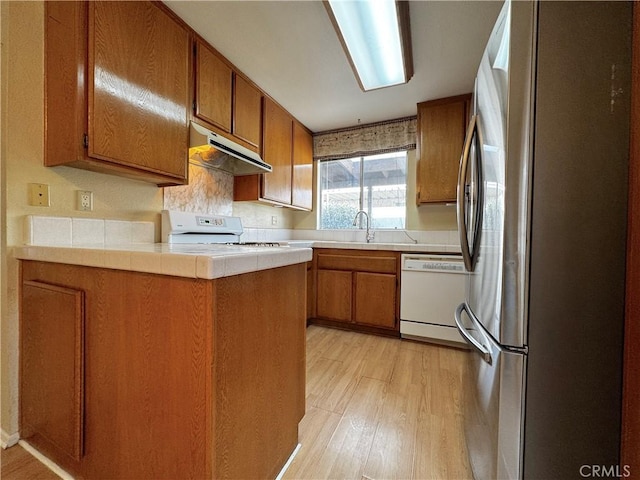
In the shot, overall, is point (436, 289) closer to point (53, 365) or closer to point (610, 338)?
point (610, 338)

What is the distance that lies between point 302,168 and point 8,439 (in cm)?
281

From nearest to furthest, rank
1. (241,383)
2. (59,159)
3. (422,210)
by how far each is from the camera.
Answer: (241,383), (59,159), (422,210)

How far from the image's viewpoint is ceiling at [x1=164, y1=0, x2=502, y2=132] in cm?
147

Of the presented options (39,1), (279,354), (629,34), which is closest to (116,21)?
(39,1)

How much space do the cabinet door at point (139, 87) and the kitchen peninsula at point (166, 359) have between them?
1.93 ft

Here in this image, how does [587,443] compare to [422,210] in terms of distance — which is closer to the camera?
[587,443]

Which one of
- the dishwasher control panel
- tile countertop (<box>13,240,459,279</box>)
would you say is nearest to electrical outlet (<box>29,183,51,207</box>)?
tile countertop (<box>13,240,459,279</box>)

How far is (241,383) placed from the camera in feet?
2.60

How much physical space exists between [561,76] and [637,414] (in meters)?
0.81

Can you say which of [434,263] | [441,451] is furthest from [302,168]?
[441,451]

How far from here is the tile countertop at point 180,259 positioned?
26.3 inches

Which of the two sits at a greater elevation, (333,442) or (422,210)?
(422,210)

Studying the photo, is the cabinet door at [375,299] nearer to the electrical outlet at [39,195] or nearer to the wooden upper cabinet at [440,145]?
the wooden upper cabinet at [440,145]

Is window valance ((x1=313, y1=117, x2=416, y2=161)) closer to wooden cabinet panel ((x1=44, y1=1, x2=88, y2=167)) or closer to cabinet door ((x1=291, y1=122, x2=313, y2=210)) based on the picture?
cabinet door ((x1=291, y1=122, x2=313, y2=210))
